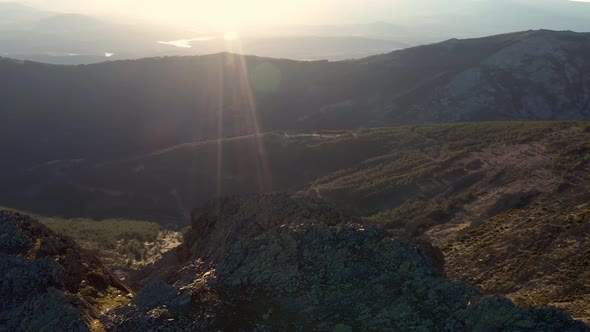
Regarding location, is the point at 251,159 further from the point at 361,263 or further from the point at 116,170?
the point at 361,263

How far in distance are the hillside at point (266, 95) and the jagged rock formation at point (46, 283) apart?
256 ft

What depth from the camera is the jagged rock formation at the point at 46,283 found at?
12672mm

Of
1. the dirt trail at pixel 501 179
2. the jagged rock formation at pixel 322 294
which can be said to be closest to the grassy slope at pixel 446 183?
the dirt trail at pixel 501 179

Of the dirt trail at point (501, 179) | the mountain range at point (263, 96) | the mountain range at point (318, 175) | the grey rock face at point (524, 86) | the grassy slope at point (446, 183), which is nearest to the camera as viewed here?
the mountain range at point (318, 175)

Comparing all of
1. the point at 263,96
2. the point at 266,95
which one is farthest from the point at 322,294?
the point at 266,95

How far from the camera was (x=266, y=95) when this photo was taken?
11750 cm

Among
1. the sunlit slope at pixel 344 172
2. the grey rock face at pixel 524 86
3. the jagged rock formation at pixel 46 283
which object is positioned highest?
the grey rock face at pixel 524 86

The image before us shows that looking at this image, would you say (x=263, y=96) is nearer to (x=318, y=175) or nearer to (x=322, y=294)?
(x=318, y=175)

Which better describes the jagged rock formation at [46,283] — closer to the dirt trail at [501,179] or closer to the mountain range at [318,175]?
the mountain range at [318,175]

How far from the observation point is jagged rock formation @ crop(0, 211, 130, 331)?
12672 millimetres

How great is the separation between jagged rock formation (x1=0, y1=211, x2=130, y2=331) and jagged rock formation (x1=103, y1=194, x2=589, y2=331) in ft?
3.59

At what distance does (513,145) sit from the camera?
48.3 metres

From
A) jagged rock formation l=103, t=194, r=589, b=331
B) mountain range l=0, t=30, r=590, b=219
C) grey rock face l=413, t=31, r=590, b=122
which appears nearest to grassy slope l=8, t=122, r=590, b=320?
jagged rock formation l=103, t=194, r=589, b=331

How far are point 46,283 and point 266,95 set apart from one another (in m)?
105
